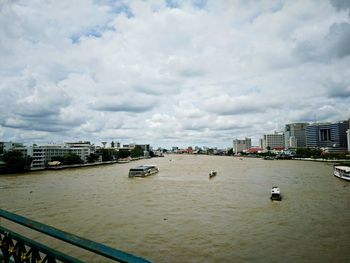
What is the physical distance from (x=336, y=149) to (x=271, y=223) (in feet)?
336

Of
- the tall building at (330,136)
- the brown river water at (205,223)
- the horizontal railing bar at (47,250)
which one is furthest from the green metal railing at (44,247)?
the tall building at (330,136)

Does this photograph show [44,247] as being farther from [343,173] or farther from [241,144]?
[241,144]

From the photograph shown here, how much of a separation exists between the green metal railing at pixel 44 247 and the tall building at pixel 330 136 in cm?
11176

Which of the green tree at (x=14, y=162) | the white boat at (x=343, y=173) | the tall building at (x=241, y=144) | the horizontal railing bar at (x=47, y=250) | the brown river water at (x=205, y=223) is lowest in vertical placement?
the brown river water at (x=205, y=223)

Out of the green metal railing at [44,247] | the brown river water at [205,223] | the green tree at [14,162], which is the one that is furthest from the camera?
the green tree at [14,162]

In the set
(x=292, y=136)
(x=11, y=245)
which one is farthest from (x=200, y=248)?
(x=292, y=136)

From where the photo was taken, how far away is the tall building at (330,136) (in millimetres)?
102938

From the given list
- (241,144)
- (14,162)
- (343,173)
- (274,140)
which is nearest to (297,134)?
(274,140)

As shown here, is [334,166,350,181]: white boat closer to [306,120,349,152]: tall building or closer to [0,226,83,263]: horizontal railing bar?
[0,226,83,263]: horizontal railing bar

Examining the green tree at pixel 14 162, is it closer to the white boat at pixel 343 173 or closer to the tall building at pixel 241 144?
the white boat at pixel 343 173

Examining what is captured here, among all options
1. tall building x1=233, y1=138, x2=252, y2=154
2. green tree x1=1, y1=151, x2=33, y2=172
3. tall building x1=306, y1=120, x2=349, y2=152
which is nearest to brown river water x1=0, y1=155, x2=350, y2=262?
green tree x1=1, y1=151, x2=33, y2=172

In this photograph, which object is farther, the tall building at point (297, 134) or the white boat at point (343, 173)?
the tall building at point (297, 134)

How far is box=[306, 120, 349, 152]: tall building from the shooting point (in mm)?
102938

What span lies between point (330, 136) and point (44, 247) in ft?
392
